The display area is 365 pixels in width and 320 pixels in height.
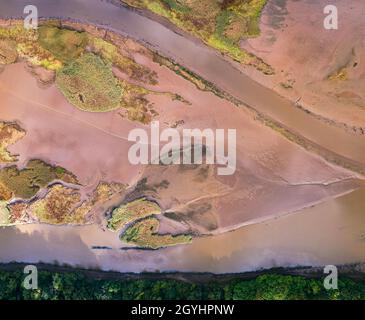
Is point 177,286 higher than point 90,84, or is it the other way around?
point 90,84

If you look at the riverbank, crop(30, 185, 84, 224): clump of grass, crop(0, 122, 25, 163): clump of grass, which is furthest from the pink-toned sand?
the riverbank

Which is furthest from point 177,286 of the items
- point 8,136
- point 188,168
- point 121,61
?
point 121,61

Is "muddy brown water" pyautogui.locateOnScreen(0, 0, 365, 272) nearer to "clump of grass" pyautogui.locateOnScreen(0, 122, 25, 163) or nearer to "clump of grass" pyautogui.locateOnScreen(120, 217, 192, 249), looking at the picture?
"clump of grass" pyautogui.locateOnScreen(120, 217, 192, 249)

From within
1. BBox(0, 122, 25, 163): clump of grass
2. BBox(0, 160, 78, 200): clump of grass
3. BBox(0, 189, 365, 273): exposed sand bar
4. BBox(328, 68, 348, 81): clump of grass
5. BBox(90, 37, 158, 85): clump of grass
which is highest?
BBox(90, 37, 158, 85): clump of grass

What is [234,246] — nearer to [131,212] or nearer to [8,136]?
[131,212]
